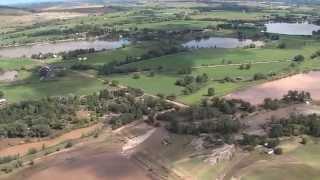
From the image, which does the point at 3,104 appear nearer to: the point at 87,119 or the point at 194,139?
the point at 87,119

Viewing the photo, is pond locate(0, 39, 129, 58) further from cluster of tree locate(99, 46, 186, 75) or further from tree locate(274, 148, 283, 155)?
tree locate(274, 148, 283, 155)

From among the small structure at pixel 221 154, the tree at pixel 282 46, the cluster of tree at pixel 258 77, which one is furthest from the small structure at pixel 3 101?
the tree at pixel 282 46

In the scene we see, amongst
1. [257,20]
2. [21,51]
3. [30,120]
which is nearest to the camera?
[30,120]

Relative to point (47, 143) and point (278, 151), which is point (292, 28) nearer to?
point (278, 151)

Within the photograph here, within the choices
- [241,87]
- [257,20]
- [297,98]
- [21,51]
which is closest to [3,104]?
[241,87]

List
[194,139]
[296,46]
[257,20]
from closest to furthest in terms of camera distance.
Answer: [194,139] < [296,46] < [257,20]

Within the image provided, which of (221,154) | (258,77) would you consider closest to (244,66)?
(258,77)

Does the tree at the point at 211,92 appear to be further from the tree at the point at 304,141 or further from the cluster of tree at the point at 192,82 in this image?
the tree at the point at 304,141

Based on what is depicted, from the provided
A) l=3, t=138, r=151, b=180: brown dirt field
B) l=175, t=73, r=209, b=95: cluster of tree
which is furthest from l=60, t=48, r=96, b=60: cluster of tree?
l=3, t=138, r=151, b=180: brown dirt field
